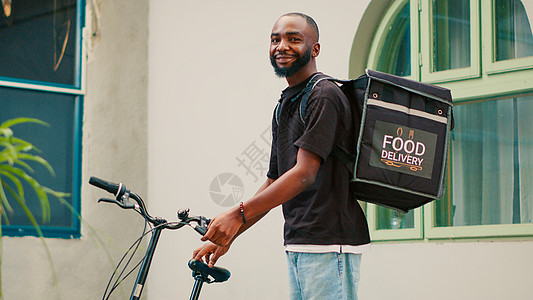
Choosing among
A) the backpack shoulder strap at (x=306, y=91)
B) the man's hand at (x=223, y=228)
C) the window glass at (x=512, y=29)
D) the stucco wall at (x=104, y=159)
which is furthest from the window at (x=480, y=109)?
the stucco wall at (x=104, y=159)

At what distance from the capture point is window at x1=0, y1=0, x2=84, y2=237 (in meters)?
4.46

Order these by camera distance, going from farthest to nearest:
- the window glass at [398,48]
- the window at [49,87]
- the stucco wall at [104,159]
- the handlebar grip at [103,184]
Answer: the window at [49,87], the stucco wall at [104,159], the window glass at [398,48], the handlebar grip at [103,184]

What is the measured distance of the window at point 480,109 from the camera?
3057mm

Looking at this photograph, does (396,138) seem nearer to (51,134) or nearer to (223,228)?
(223,228)

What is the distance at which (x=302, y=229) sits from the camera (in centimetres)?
197

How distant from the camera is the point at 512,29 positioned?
10.3 ft

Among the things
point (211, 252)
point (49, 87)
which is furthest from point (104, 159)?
point (211, 252)

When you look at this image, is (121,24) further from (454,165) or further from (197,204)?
(454,165)

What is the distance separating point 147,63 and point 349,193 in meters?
3.20

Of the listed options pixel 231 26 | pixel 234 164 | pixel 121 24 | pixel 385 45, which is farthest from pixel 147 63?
pixel 385 45

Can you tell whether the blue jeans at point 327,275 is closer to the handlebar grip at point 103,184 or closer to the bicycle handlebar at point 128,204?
the bicycle handlebar at point 128,204

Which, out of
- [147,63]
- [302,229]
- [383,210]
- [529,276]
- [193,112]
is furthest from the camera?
[147,63]

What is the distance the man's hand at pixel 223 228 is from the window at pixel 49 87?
9.17 ft

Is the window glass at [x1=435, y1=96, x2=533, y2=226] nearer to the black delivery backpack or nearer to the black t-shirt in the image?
the black delivery backpack
